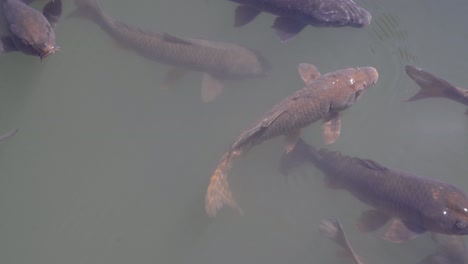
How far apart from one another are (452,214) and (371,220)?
924 mm

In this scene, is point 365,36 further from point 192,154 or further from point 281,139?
point 192,154

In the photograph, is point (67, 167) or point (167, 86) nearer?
point (67, 167)

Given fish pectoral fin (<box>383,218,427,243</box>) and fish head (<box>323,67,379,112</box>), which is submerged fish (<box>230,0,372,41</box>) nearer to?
fish head (<box>323,67,379,112</box>)

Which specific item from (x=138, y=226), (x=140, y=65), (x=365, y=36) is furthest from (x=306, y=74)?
(x=138, y=226)

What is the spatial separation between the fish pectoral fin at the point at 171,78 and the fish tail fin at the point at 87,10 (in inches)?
44.3

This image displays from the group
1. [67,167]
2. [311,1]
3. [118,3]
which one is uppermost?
[311,1]

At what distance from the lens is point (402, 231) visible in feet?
16.1

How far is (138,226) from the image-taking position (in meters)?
5.45

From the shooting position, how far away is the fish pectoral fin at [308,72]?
5.64m

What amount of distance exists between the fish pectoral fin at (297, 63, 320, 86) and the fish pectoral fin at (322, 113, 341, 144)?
52cm

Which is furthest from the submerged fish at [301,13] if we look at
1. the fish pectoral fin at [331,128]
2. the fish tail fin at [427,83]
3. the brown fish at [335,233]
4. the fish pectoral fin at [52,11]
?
the brown fish at [335,233]

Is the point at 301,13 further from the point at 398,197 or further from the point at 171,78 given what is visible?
the point at 398,197

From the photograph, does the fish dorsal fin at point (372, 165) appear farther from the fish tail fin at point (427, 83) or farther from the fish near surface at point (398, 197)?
the fish tail fin at point (427, 83)

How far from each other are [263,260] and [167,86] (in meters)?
2.46
